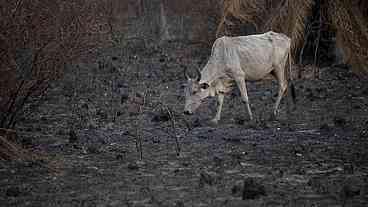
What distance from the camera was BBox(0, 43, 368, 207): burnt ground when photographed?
6629 mm

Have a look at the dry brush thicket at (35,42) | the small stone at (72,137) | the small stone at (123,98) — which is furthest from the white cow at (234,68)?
the dry brush thicket at (35,42)

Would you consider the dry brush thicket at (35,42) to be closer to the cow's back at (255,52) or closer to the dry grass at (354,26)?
the cow's back at (255,52)

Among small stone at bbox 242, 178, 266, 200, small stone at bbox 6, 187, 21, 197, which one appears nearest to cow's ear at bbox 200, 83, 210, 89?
small stone at bbox 242, 178, 266, 200

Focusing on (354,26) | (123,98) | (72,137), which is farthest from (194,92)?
(354,26)

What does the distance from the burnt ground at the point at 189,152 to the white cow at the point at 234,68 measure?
1.43ft

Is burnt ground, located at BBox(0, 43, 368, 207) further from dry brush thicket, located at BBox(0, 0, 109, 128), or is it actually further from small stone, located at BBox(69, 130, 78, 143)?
dry brush thicket, located at BBox(0, 0, 109, 128)

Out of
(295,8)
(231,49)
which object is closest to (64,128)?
(231,49)

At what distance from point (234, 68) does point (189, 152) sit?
3.38 meters

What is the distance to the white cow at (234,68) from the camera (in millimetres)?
11773

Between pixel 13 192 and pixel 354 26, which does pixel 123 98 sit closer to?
pixel 354 26

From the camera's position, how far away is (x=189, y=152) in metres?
8.77

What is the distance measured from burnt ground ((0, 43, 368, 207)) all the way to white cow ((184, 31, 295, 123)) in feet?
1.43

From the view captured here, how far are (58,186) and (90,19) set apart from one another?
2600 mm

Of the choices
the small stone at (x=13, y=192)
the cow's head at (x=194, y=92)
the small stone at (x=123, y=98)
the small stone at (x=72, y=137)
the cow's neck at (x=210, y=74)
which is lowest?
the small stone at (x=13, y=192)
